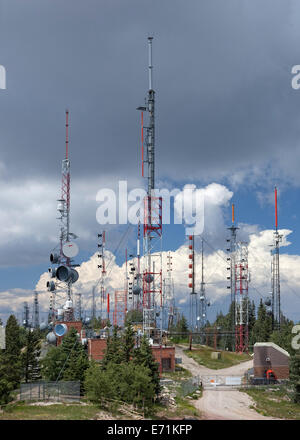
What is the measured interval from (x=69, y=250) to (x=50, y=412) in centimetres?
2578

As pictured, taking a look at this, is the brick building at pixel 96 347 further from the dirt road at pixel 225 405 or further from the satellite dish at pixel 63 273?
the dirt road at pixel 225 405

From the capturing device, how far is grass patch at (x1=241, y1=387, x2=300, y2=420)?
48812 mm

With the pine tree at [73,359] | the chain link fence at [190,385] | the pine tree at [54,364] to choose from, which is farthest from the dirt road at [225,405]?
the pine tree at [54,364]

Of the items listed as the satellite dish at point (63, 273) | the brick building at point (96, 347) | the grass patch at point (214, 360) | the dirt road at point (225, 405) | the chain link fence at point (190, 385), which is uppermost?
the satellite dish at point (63, 273)

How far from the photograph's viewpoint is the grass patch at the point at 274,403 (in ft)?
160

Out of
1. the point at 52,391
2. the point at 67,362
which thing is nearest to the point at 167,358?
the point at 67,362

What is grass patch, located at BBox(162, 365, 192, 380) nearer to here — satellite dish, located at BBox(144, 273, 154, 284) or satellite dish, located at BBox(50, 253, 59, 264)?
satellite dish, located at BBox(144, 273, 154, 284)

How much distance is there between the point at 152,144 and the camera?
64.6m

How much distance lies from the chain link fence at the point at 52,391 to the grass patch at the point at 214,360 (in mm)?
33606

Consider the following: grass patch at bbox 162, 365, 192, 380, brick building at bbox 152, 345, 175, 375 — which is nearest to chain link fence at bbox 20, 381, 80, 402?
grass patch at bbox 162, 365, 192, 380

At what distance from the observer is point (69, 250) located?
65.2 m
